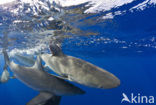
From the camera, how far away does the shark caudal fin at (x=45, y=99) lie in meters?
3.59

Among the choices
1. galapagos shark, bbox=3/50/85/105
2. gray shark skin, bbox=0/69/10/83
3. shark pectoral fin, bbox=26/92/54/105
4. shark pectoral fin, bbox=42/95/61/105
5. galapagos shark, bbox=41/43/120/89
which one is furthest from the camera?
gray shark skin, bbox=0/69/10/83

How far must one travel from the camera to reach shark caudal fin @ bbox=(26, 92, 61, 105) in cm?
359

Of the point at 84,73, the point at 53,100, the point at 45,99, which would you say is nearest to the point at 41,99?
the point at 45,99

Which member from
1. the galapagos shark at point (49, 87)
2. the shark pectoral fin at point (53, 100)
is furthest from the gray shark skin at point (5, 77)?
the shark pectoral fin at point (53, 100)

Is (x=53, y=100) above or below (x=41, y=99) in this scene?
below

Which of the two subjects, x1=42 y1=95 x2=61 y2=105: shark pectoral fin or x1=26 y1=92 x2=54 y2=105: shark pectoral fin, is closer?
x1=26 y1=92 x2=54 y2=105: shark pectoral fin

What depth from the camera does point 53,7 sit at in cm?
814

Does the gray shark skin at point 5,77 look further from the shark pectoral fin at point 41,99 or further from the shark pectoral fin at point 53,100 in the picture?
the shark pectoral fin at point 53,100

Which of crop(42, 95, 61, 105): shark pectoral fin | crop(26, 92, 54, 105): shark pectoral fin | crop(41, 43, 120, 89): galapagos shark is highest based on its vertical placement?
crop(41, 43, 120, 89): galapagos shark

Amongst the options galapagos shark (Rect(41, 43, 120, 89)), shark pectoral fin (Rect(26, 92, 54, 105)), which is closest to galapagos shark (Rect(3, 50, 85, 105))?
shark pectoral fin (Rect(26, 92, 54, 105))

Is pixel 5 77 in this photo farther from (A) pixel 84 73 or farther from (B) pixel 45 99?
(A) pixel 84 73

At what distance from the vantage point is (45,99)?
367 cm

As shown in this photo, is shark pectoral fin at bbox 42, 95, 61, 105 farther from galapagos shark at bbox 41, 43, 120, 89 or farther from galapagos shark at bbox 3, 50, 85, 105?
galapagos shark at bbox 41, 43, 120, 89

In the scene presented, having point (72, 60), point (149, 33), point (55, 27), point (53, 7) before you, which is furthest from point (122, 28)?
point (72, 60)
